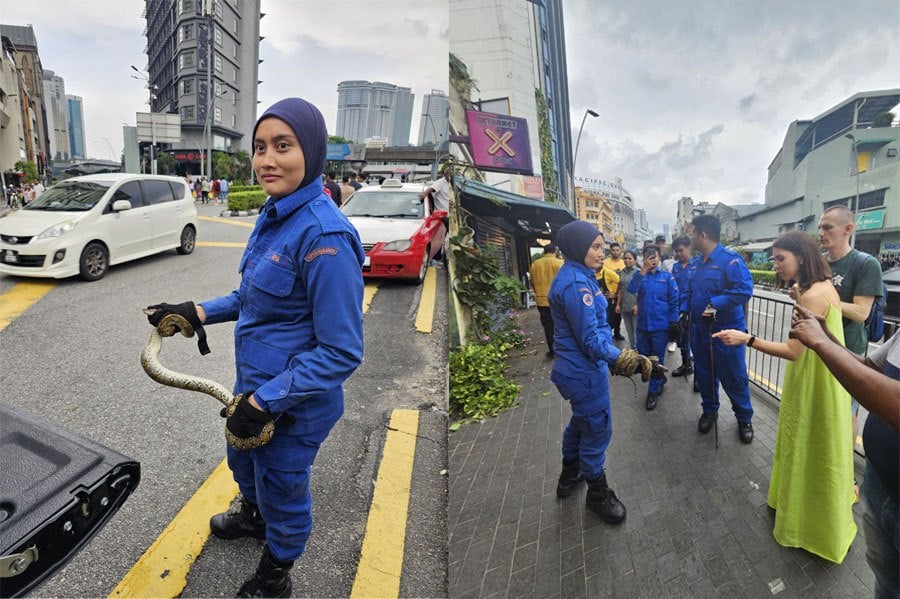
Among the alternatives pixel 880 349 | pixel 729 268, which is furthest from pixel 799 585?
pixel 729 268

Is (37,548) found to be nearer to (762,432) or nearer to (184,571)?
(184,571)

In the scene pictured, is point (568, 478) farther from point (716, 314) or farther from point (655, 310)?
point (716, 314)

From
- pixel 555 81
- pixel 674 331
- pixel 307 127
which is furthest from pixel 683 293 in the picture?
pixel 307 127

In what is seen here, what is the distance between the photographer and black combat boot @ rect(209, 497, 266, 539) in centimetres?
175

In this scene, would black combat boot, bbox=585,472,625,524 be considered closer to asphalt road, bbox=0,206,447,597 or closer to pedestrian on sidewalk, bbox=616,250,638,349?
pedestrian on sidewalk, bbox=616,250,638,349

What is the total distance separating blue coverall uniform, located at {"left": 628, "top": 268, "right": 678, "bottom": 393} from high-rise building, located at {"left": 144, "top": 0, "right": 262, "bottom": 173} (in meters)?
1.88

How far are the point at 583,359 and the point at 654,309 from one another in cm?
43

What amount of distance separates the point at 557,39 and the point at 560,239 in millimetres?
583

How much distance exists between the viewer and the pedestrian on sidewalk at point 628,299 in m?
1.46

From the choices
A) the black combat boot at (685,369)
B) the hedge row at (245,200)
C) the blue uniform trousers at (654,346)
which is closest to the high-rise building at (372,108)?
the blue uniform trousers at (654,346)

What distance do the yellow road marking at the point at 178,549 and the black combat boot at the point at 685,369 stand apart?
1690mm

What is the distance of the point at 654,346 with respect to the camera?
135 centimetres

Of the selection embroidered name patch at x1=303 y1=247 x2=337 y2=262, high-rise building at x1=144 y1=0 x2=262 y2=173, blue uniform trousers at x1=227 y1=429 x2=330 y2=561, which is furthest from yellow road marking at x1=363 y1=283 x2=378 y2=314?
embroidered name patch at x1=303 y1=247 x2=337 y2=262

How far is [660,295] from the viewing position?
1.26 metres
